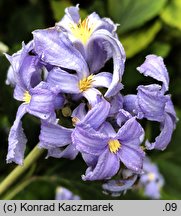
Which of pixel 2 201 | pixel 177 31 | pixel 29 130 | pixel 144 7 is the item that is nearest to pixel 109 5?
pixel 144 7

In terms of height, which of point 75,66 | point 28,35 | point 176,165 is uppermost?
point 75,66

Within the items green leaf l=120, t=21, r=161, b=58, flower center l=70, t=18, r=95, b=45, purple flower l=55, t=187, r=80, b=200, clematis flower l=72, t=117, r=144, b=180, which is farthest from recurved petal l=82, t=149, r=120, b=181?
green leaf l=120, t=21, r=161, b=58

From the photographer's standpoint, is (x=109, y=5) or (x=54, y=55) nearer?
(x=54, y=55)

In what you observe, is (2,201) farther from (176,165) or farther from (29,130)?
(176,165)

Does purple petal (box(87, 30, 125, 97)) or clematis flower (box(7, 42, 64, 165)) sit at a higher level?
purple petal (box(87, 30, 125, 97))

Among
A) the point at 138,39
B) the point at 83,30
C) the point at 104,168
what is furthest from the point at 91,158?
the point at 138,39

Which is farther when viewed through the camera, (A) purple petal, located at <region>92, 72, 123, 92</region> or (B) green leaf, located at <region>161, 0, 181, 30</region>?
(B) green leaf, located at <region>161, 0, 181, 30</region>

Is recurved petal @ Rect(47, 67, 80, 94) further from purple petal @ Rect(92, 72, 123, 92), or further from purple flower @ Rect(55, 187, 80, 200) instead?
purple flower @ Rect(55, 187, 80, 200)
